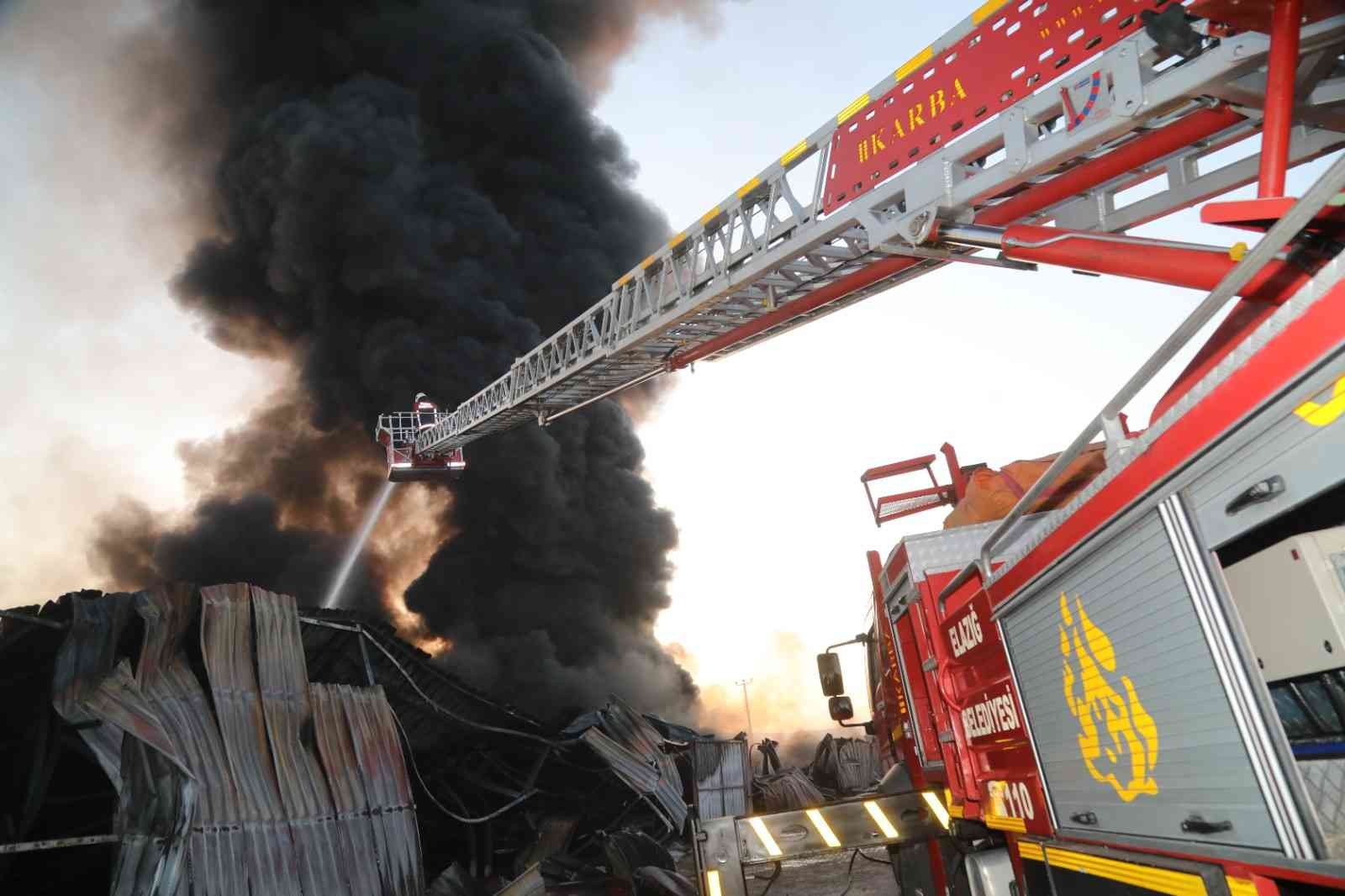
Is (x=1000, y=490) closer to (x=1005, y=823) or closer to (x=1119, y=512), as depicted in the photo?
(x=1005, y=823)

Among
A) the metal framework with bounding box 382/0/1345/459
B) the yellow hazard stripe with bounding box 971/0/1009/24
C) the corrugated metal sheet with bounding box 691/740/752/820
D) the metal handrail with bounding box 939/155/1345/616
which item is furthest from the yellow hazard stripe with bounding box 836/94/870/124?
the corrugated metal sheet with bounding box 691/740/752/820

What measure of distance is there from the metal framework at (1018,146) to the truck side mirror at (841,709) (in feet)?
11.2

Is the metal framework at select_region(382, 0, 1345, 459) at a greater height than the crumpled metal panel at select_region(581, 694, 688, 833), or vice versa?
the metal framework at select_region(382, 0, 1345, 459)

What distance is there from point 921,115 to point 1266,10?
85.7 inches

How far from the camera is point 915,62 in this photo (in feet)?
18.4

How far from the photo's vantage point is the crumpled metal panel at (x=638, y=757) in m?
11.3

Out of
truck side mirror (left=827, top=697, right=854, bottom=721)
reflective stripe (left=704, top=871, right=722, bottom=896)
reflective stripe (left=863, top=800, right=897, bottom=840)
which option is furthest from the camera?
truck side mirror (left=827, top=697, right=854, bottom=721)

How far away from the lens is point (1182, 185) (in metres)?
5.00

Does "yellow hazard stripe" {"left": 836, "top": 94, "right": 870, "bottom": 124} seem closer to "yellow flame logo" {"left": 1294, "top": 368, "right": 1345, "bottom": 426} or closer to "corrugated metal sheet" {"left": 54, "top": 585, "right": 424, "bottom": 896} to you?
"yellow flame logo" {"left": 1294, "top": 368, "right": 1345, "bottom": 426}

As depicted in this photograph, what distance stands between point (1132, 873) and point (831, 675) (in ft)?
13.5

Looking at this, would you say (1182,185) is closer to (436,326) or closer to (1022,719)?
(1022,719)

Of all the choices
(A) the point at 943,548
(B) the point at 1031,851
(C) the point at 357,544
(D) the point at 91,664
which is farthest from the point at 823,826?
(C) the point at 357,544

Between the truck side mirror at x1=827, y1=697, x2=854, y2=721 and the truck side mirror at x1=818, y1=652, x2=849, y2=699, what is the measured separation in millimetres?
66

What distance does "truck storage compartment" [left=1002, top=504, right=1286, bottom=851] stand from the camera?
220 cm
